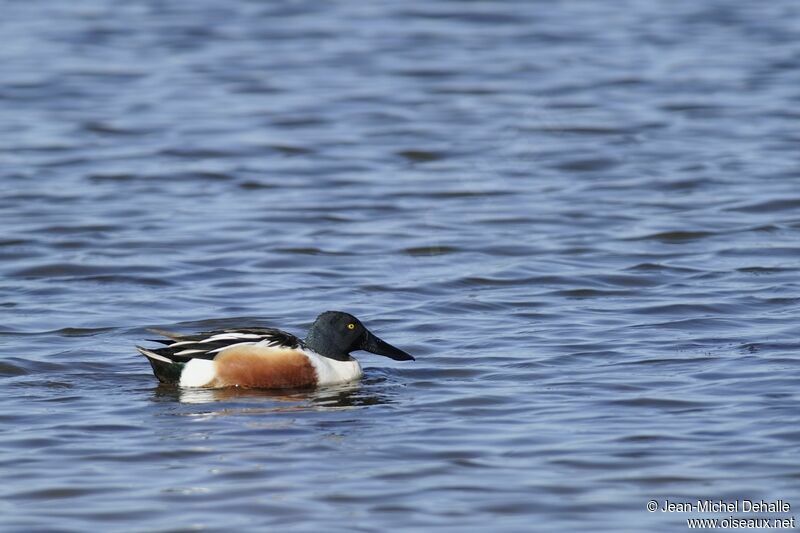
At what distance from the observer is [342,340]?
912cm

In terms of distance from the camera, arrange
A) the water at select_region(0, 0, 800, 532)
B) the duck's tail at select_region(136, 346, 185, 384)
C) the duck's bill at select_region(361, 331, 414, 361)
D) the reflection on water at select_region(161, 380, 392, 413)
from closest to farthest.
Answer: the water at select_region(0, 0, 800, 532), the reflection on water at select_region(161, 380, 392, 413), the duck's tail at select_region(136, 346, 185, 384), the duck's bill at select_region(361, 331, 414, 361)

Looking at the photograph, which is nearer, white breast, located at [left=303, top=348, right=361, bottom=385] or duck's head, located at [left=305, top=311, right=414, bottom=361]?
white breast, located at [left=303, top=348, right=361, bottom=385]

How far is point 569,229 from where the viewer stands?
1298cm

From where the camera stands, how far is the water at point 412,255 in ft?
23.2

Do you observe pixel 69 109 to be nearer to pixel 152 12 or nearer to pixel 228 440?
pixel 152 12

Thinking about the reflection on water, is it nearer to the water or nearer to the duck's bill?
the water

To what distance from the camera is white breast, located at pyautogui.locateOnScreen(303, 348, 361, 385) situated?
29.3ft

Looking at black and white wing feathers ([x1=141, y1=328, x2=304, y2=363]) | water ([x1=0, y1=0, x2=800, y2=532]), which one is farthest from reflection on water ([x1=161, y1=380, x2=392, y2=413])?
Result: black and white wing feathers ([x1=141, y1=328, x2=304, y2=363])

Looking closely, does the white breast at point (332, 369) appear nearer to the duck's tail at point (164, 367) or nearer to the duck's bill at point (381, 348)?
the duck's bill at point (381, 348)

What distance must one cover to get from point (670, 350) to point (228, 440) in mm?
2975

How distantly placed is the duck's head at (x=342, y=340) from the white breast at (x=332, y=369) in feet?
0.18

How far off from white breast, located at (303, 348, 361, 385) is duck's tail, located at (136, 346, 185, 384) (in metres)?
0.74

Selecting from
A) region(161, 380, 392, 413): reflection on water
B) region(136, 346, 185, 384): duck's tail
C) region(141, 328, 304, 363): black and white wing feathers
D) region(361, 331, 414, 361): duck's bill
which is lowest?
region(161, 380, 392, 413): reflection on water

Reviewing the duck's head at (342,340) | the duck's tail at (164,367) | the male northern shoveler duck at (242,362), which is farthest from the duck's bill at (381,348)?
the duck's tail at (164,367)
